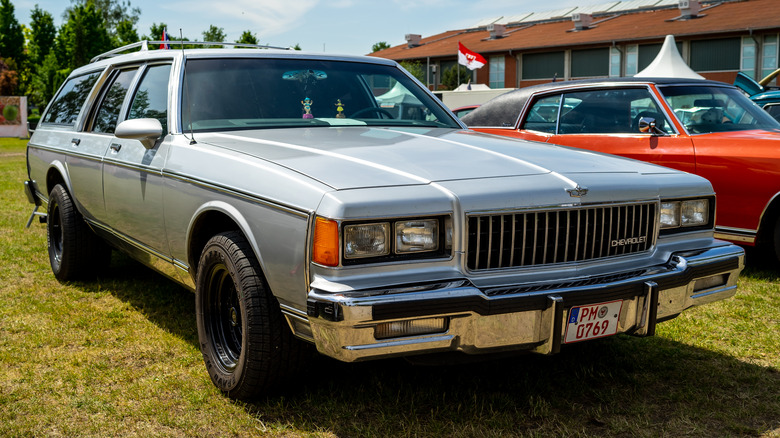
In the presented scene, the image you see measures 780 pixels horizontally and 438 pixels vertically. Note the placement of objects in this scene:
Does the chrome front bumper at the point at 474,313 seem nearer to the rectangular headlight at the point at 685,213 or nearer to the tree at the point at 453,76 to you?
the rectangular headlight at the point at 685,213

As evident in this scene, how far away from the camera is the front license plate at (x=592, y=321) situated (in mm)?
2738

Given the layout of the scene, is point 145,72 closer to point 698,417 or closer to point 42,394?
point 42,394

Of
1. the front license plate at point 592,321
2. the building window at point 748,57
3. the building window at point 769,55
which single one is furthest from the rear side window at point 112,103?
the building window at point 748,57

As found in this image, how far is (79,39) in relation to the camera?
1726 inches

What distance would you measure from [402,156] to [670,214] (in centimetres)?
125

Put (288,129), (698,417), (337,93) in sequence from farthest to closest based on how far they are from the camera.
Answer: (337,93), (288,129), (698,417)

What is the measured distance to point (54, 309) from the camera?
469 cm

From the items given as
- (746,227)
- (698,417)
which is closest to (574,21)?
(746,227)

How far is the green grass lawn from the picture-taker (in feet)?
Answer: 9.75

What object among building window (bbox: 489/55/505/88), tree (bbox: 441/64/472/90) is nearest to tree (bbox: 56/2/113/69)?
tree (bbox: 441/64/472/90)

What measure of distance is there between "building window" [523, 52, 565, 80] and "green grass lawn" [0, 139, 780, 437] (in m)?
36.2

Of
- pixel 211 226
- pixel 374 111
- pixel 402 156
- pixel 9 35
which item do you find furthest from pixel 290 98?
pixel 9 35

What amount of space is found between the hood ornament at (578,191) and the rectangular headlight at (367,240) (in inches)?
30.1

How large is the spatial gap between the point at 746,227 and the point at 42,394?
192 inches
